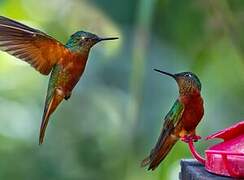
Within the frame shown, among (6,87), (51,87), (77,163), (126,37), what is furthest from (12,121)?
(51,87)

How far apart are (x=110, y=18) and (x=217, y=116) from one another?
638mm

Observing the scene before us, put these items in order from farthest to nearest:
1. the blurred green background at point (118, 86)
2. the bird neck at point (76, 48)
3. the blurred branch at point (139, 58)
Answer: the blurred green background at point (118, 86) → the blurred branch at point (139, 58) → the bird neck at point (76, 48)

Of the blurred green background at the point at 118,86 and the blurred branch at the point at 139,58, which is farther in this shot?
the blurred green background at the point at 118,86

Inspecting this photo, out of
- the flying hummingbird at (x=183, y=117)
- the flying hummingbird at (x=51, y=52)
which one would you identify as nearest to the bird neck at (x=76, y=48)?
the flying hummingbird at (x=51, y=52)

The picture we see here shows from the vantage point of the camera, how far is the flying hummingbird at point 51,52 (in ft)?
4.17

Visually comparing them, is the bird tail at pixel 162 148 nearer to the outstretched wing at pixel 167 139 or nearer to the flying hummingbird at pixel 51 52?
the outstretched wing at pixel 167 139

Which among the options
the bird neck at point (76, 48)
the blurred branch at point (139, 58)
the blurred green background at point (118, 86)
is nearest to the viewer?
the bird neck at point (76, 48)

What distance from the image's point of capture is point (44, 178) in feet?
11.3

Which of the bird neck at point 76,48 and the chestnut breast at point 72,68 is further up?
the bird neck at point 76,48

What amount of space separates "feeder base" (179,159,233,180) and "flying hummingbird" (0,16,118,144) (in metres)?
0.28

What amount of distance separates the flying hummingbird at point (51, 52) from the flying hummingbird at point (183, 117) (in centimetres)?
17

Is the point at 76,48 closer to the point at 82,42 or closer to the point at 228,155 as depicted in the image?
the point at 82,42

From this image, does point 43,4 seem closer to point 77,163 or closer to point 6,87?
point 6,87

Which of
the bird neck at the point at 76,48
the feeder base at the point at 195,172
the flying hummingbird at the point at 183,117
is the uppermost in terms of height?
the bird neck at the point at 76,48
